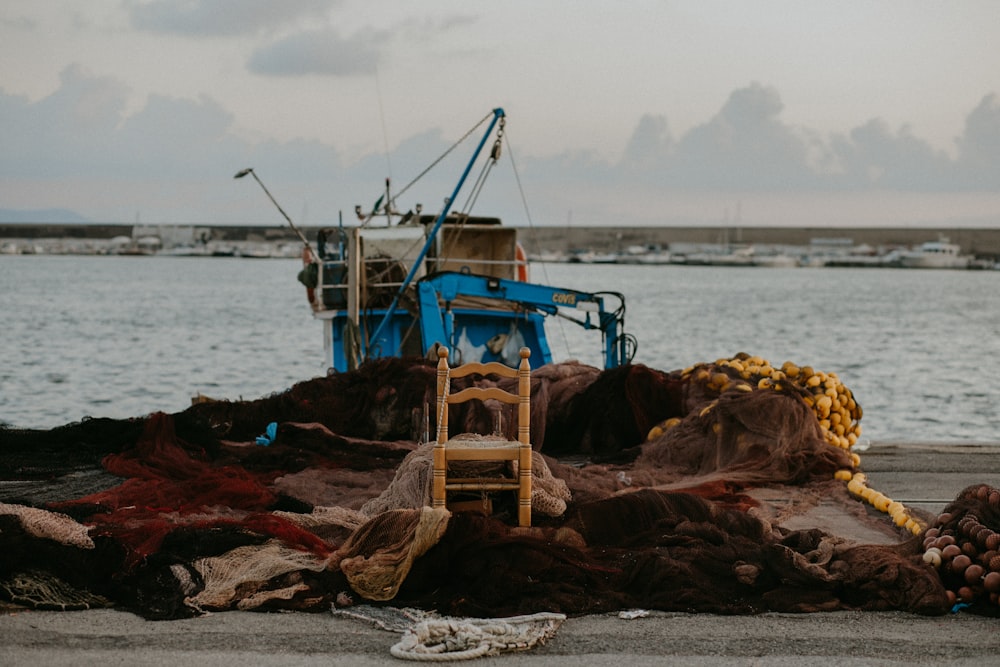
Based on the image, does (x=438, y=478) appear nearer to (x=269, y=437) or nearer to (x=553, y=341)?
(x=269, y=437)

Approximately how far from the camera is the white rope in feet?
14.2

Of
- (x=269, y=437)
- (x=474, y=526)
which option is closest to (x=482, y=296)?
(x=269, y=437)

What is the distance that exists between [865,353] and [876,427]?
1646 cm

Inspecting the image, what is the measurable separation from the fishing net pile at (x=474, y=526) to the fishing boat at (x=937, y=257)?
369 ft

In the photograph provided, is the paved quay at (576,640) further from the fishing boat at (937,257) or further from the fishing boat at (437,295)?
the fishing boat at (937,257)

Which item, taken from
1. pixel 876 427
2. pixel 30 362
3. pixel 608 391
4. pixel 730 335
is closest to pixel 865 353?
pixel 730 335

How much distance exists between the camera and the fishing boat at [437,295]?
12297 millimetres

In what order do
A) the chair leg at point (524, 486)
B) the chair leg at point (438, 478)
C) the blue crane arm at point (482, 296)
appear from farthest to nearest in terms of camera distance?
the blue crane arm at point (482, 296) → the chair leg at point (524, 486) → the chair leg at point (438, 478)

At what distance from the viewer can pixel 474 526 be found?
514 centimetres

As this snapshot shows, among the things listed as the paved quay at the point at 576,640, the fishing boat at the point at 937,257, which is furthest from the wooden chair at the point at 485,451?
the fishing boat at the point at 937,257

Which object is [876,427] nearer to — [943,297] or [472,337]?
[472,337]

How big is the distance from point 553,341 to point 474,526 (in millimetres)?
29606

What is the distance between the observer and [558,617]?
4695 millimetres

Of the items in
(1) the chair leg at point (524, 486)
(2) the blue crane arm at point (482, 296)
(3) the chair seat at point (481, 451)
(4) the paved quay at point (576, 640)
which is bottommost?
(4) the paved quay at point (576, 640)
